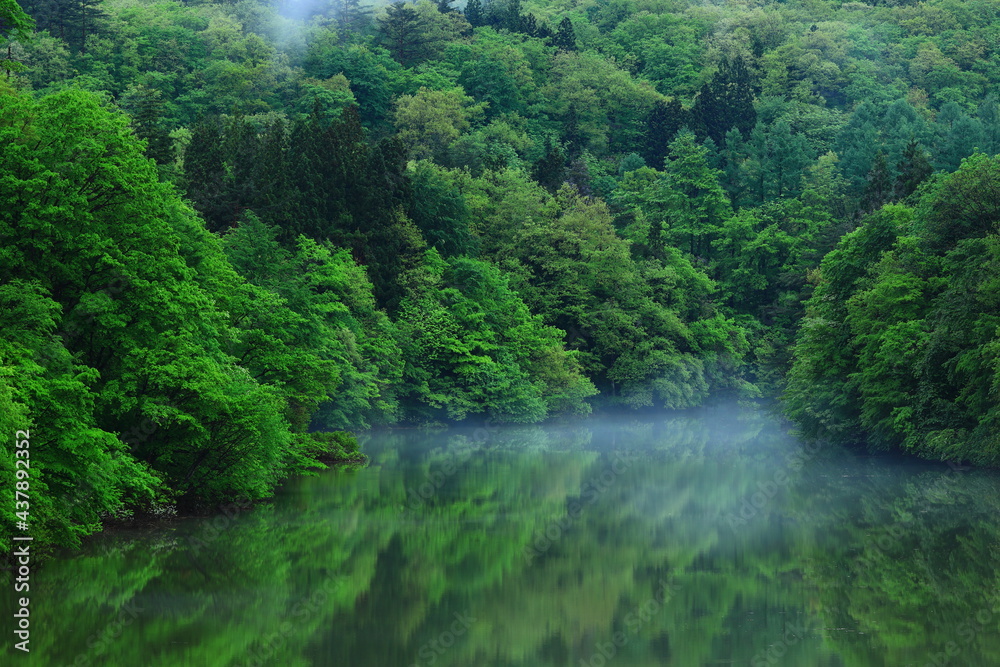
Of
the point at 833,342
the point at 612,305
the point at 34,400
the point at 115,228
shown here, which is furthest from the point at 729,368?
the point at 34,400

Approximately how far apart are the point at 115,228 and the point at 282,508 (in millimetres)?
8519

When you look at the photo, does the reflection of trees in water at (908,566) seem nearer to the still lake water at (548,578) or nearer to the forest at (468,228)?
the still lake water at (548,578)

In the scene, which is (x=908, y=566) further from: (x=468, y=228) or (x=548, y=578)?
(x=468, y=228)

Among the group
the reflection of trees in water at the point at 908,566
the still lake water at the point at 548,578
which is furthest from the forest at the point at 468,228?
the reflection of trees in water at the point at 908,566

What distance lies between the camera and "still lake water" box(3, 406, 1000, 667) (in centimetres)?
1775

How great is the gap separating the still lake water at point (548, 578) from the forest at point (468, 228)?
197 cm

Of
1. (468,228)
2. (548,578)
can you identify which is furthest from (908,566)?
(468,228)

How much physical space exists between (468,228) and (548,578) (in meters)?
49.1

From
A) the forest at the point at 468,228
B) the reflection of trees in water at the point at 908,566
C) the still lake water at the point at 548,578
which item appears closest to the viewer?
the still lake water at the point at 548,578

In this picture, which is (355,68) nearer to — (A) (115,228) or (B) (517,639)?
(A) (115,228)

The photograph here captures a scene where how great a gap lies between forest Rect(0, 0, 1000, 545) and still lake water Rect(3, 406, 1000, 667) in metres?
1.97

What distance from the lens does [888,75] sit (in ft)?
377

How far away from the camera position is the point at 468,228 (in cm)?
7119

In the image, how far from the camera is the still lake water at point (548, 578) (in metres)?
17.8
